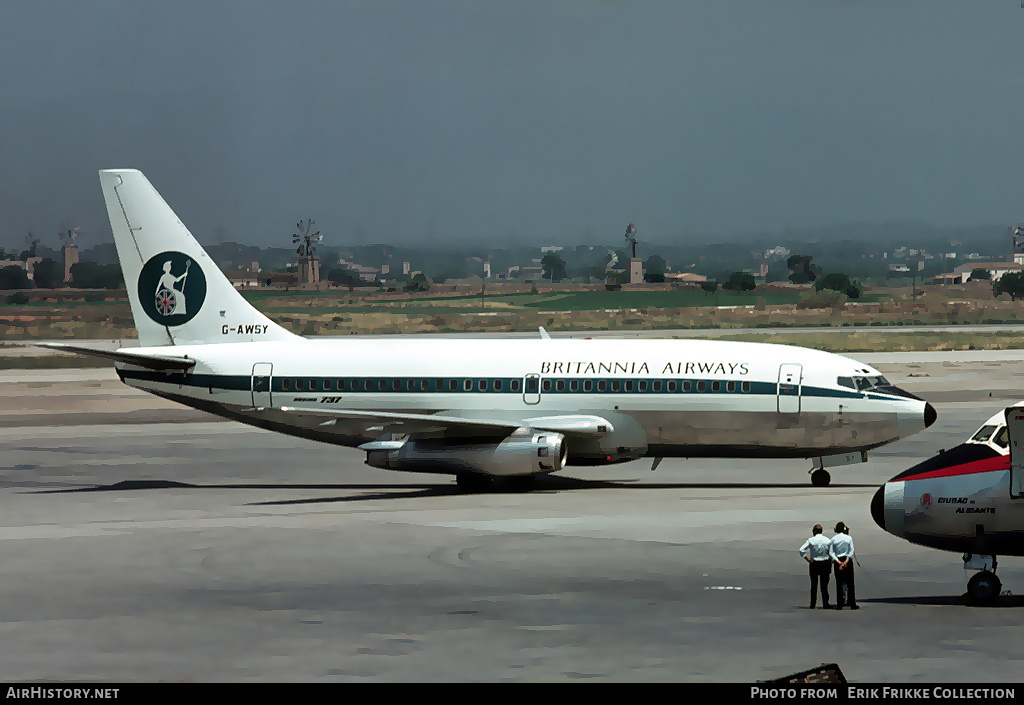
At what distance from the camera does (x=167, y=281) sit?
4300cm

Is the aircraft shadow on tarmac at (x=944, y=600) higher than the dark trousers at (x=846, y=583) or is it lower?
lower

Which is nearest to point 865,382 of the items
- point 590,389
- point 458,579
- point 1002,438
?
point 590,389

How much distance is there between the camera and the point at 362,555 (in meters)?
28.3

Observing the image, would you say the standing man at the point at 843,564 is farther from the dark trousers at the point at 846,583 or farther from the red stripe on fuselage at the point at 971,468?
the red stripe on fuselage at the point at 971,468

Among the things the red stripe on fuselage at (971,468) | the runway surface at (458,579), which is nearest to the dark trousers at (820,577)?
the runway surface at (458,579)

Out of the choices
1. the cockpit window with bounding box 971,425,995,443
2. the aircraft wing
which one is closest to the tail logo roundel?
the aircraft wing

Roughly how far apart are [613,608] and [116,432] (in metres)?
38.6

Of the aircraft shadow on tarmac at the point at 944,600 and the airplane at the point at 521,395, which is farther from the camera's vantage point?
the airplane at the point at 521,395

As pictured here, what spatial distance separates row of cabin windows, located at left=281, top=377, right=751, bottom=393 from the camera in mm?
37656

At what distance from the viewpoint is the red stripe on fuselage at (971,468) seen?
22.3 m

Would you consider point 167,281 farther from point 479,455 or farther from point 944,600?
point 944,600

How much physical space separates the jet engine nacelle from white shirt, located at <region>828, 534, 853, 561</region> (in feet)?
47.3

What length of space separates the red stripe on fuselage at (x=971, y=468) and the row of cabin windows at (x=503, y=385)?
48.1 feet

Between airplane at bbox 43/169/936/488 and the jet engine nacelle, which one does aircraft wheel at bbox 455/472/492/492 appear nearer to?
airplane at bbox 43/169/936/488
